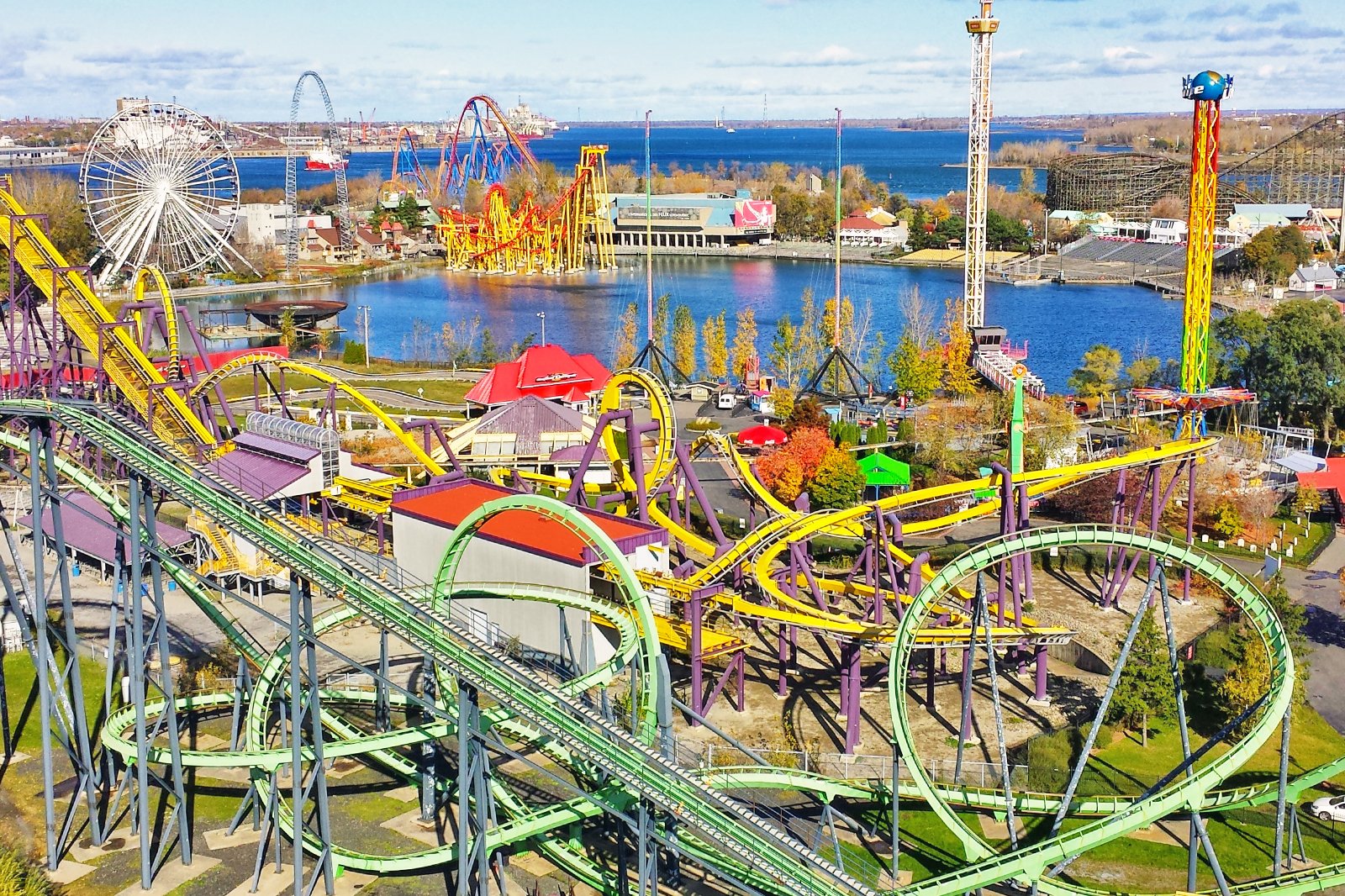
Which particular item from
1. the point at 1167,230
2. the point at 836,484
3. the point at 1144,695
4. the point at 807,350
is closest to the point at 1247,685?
the point at 1144,695

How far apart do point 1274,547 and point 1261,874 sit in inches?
661

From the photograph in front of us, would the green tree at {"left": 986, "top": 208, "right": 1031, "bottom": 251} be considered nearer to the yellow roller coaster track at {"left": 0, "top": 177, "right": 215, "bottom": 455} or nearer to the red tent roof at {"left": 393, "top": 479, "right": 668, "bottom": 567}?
the yellow roller coaster track at {"left": 0, "top": 177, "right": 215, "bottom": 455}

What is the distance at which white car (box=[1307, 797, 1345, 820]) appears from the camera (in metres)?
21.4

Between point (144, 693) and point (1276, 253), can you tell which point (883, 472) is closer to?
point (144, 693)

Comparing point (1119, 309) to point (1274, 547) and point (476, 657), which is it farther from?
point (476, 657)

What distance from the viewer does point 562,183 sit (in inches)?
5723

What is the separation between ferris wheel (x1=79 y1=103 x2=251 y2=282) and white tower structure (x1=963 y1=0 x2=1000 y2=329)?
A: 116ft

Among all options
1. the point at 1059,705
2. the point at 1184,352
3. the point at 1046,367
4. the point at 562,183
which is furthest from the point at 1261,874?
the point at 562,183

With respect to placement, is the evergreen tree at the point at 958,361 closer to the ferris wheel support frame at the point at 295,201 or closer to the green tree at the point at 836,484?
the green tree at the point at 836,484

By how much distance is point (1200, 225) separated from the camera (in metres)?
37.4

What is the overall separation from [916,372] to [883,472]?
551 inches

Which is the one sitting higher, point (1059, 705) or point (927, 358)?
point (927, 358)

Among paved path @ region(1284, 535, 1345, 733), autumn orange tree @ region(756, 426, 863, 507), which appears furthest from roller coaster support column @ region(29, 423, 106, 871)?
paved path @ region(1284, 535, 1345, 733)

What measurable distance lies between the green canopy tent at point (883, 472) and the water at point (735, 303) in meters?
25.6
